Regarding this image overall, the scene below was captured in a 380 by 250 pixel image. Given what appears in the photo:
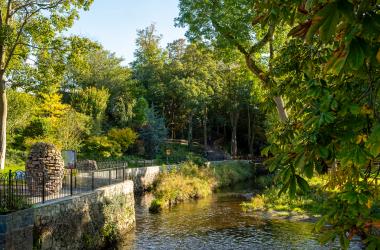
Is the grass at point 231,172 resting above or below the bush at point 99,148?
below

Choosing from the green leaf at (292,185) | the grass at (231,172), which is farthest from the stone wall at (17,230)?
the grass at (231,172)

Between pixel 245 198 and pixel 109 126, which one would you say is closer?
pixel 245 198

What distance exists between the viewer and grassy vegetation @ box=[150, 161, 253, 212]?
24.0 m

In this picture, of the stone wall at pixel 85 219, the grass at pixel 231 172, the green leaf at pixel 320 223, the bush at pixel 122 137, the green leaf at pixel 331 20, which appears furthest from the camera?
the bush at pixel 122 137

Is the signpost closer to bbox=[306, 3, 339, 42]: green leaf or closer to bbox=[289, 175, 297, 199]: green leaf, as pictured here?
bbox=[289, 175, 297, 199]: green leaf

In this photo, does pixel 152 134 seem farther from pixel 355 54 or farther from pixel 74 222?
pixel 355 54

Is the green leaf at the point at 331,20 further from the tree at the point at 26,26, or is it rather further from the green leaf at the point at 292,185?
the tree at the point at 26,26

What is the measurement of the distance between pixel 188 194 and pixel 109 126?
21101 mm

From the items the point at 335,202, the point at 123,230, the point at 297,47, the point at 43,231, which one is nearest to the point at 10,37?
the point at 123,230

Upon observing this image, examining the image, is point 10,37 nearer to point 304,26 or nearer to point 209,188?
point 209,188

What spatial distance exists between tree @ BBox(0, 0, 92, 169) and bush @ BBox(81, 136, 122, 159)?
47.8 feet

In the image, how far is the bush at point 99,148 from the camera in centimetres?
3638

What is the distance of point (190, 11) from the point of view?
2258 centimetres

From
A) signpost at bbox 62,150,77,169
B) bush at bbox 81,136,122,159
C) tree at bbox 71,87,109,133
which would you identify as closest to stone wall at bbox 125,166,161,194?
signpost at bbox 62,150,77,169
